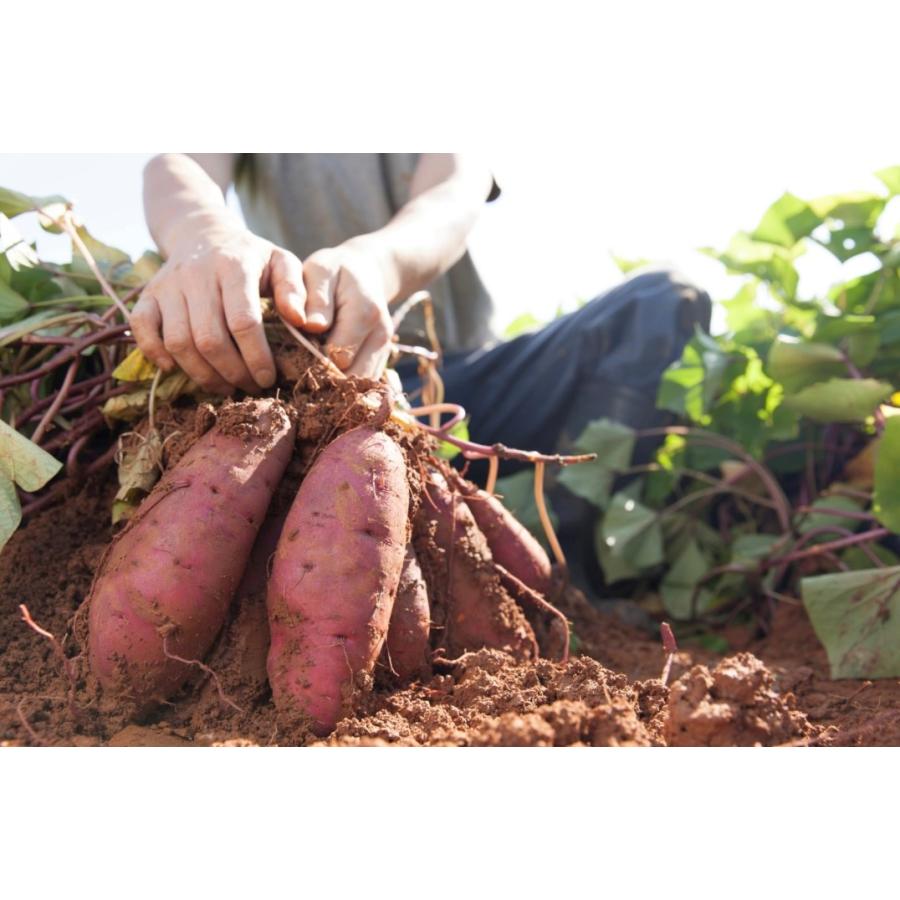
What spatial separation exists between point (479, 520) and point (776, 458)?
1.23 m

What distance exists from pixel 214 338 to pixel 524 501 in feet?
3.49

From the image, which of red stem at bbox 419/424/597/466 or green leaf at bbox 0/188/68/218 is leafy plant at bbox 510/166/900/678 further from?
green leaf at bbox 0/188/68/218

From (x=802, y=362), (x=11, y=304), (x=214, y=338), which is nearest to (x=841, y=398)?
(x=802, y=362)

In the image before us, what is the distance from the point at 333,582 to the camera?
94 cm

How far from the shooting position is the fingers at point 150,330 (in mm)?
1097

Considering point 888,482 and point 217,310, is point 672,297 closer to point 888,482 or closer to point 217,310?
point 888,482

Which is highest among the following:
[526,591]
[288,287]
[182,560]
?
[288,287]

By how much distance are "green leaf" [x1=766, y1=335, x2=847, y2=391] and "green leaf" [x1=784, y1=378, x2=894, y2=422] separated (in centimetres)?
3

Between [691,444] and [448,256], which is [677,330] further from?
[448,256]

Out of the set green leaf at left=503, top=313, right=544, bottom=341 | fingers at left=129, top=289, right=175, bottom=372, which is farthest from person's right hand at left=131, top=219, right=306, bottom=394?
green leaf at left=503, top=313, right=544, bottom=341

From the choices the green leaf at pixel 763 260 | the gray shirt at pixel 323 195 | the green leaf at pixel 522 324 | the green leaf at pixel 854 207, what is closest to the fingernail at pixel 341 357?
the gray shirt at pixel 323 195

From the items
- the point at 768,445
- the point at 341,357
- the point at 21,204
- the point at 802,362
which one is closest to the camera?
the point at 341,357

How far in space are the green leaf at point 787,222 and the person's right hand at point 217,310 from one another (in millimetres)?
1280

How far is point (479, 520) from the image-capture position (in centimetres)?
124
